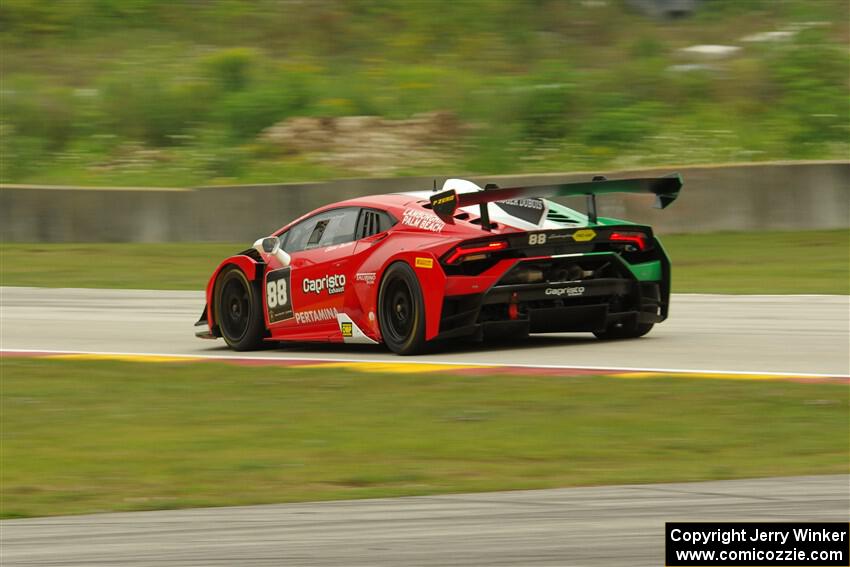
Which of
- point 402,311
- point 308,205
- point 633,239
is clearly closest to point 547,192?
point 633,239

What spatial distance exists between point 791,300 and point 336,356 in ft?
18.2

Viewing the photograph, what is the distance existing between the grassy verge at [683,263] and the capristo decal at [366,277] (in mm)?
6850

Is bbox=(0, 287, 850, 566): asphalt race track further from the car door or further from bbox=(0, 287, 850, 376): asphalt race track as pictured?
the car door

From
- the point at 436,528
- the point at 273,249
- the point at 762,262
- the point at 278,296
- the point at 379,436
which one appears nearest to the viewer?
the point at 436,528

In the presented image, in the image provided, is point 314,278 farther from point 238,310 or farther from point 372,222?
point 238,310

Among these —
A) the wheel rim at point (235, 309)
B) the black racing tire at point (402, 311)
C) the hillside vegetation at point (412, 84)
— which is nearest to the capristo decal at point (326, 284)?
the black racing tire at point (402, 311)

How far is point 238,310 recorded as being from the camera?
12.8 metres

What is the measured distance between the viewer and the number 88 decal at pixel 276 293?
1222 centimetres

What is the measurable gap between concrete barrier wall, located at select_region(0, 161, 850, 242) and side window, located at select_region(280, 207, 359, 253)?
887cm

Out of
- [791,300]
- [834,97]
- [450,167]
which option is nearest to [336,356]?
[791,300]

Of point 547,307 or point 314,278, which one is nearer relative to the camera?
point 547,307

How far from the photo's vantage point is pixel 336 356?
11.9 m

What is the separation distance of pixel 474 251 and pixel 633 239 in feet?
4.69

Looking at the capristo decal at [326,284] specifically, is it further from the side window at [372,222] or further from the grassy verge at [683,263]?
the grassy verge at [683,263]
